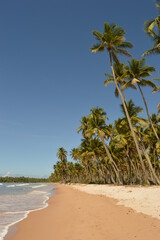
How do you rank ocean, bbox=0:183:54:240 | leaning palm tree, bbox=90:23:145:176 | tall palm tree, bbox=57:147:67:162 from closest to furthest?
1. ocean, bbox=0:183:54:240
2. leaning palm tree, bbox=90:23:145:176
3. tall palm tree, bbox=57:147:67:162

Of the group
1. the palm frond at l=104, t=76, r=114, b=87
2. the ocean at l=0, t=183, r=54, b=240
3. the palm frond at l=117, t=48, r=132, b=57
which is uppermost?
the palm frond at l=117, t=48, r=132, b=57

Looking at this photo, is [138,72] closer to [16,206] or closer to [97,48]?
[97,48]

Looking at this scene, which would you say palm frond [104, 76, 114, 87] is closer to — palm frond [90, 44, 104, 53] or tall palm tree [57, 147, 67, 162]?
palm frond [90, 44, 104, 53]

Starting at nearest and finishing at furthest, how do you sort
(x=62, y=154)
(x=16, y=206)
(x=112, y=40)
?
(x=16, y=206) < (x=112, y=40) < (x=62, y=154)

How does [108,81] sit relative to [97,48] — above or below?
below

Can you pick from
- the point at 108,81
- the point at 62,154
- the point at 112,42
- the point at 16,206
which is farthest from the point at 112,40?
the point at 62,154

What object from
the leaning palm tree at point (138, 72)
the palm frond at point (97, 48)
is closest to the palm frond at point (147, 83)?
the leaning palm tree at point (138, 72)

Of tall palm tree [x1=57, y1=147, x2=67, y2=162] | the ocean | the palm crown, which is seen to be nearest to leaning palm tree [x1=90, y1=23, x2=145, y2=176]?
the palm crown

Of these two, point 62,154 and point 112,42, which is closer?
point 112,42

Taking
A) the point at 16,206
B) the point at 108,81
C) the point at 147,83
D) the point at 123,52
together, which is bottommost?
the point at 16,206

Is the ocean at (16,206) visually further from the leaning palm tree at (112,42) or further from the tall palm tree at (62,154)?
the tall palm tree at (62,154)

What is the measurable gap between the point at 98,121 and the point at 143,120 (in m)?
10.8

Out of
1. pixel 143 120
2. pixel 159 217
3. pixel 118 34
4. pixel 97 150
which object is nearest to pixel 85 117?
pixel 97 150

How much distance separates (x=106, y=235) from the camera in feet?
20.3
